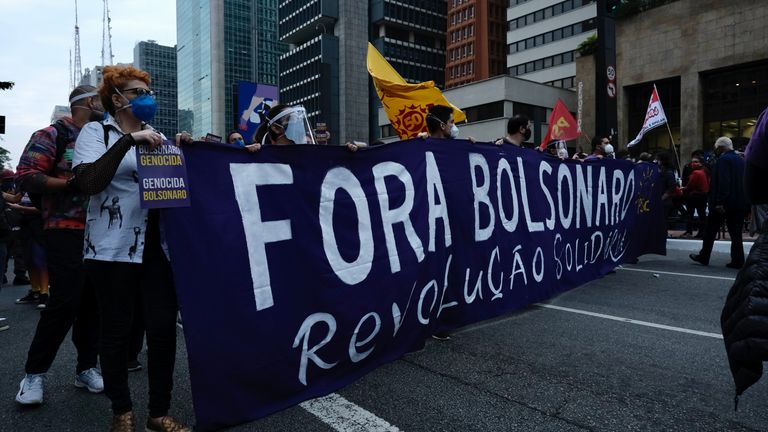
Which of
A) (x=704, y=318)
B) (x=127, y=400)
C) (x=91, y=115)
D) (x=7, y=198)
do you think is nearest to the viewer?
(x=127, y=400)

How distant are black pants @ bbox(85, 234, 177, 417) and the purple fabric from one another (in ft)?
8.42

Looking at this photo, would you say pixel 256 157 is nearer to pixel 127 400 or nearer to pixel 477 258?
pixel 127 400

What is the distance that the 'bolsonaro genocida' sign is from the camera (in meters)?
2.68

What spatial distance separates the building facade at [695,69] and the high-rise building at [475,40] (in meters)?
62.6

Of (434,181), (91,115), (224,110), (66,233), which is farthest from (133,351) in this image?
(224,110)

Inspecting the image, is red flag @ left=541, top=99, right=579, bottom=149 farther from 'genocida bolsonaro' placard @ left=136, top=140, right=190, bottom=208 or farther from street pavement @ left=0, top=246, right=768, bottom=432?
'genocida bolsonaro' placard @ left=136, top=140, right=190, bottom=208

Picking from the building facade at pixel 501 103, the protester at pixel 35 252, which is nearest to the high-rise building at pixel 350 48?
the building facade at pixel 501 103

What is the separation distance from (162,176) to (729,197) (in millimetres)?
8018

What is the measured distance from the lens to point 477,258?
4.50 metres

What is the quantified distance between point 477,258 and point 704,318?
2.28 m

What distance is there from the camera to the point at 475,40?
318 ft

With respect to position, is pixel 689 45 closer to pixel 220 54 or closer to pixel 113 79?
pixel 113 79

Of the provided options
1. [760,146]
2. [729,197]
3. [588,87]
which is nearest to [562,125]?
[729,197]

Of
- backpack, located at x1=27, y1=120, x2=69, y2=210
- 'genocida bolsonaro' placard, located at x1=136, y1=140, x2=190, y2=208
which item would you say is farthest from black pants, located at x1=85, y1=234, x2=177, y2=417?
backpack, located at x1=27, y1=120, x2=69, y2=210
